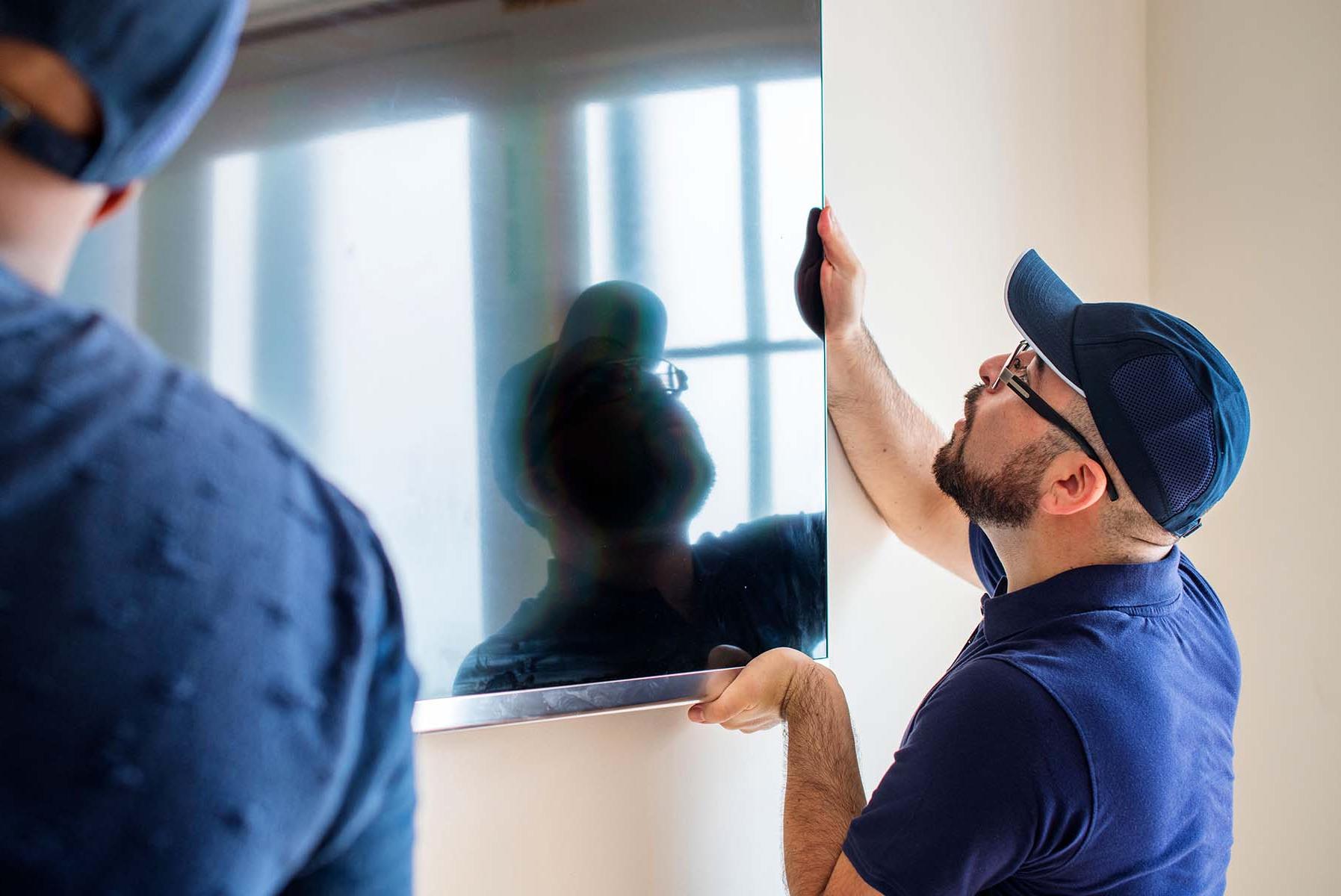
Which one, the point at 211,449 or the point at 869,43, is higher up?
the point at 869,43

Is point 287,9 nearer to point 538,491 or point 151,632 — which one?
point 538,491

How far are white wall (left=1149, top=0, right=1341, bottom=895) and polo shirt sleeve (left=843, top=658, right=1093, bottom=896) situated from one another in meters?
1.11

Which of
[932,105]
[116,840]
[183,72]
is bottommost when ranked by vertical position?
[116,840]

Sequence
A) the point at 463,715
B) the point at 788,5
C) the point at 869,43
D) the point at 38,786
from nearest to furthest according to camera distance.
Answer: the point at 38,786
the point at 463,715
the point at 788,5
the point at 869,43

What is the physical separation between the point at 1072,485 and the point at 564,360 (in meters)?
0.79

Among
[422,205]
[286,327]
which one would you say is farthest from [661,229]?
[286,327]

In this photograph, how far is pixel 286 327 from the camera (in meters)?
1.08

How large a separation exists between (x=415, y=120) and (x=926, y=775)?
102 centimetres

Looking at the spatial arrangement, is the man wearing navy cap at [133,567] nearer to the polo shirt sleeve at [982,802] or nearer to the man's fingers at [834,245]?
the polo shirt sleeve at [982,802]

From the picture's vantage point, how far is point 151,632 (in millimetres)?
443

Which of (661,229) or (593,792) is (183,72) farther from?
(593,792)

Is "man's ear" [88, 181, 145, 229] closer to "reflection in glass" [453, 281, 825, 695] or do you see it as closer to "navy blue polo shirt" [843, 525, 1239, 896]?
"reflection in glass" [453, 281, 825, 695]

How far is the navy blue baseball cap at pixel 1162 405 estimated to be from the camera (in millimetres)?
1396

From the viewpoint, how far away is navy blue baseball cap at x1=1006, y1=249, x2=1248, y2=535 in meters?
1.40
